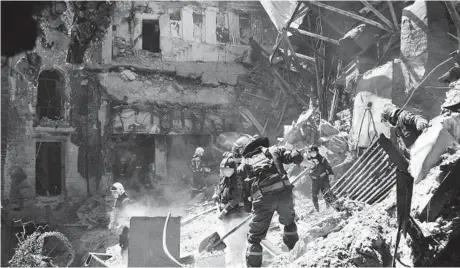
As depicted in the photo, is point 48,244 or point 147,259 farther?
point 48,244

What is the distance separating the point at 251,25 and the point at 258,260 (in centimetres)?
1326

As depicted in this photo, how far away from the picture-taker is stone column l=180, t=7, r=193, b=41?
16391 mm

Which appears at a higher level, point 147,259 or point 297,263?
point 297,263

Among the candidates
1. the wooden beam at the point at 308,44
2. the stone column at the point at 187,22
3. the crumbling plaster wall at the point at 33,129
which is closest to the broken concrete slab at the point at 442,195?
the wooden beam at the point at 308,44

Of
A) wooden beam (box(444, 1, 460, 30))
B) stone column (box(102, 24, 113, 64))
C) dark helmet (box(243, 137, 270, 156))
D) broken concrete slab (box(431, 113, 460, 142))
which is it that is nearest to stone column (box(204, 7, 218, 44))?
stone column (box(102, 24, 113, 64))

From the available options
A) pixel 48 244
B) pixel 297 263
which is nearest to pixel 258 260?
pixel 297 263

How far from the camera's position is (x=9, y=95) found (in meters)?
14.2

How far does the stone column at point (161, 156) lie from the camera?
1577 centimetres

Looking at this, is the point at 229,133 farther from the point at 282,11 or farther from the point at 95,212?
the point at 95,212

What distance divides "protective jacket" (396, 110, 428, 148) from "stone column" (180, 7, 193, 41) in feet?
39.5

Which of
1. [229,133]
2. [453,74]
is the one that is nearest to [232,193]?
[453,74]

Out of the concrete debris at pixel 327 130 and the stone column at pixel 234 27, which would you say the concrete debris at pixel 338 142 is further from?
the stone column at pixel 234 27

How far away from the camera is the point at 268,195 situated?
529 centimetres

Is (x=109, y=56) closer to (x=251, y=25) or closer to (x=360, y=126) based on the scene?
(x=251, y=25)
